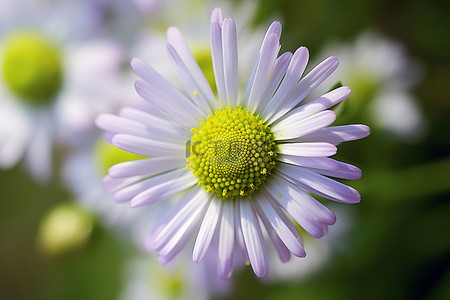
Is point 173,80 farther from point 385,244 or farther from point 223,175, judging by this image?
point 385,244

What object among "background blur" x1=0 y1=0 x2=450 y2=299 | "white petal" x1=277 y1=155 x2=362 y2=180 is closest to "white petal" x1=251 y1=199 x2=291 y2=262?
"white petal" x1=277 y1=155 x2=362 y2=180

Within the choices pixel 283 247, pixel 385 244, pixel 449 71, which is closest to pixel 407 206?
pixel 385 244

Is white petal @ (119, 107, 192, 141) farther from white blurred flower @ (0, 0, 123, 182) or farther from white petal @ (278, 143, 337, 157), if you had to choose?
white blurred flower @ (0, 0, 123, 182)

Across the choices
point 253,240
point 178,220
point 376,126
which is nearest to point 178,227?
point 178,220

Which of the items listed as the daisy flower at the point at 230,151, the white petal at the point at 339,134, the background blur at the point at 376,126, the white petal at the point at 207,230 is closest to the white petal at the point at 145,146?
the daisy flower at the point at 230,151

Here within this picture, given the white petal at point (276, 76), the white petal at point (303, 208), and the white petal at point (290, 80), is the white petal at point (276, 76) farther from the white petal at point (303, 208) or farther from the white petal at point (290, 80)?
the white petal at point (303, 208)

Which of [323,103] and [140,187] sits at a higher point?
[323,103]

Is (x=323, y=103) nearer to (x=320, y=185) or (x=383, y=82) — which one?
(x=320, y=185)
